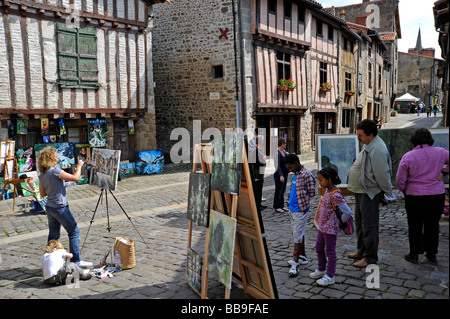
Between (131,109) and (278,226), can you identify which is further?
(131,109)

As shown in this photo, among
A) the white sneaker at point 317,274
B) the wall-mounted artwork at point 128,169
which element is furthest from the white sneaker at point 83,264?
the wall-mounted artwork at point 128,169

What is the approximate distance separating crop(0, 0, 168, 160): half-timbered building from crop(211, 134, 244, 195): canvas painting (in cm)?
823

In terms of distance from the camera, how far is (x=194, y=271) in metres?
3.82

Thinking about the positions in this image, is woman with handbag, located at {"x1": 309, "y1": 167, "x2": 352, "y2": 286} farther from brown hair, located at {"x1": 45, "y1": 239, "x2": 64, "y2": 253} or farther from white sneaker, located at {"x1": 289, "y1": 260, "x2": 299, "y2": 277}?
brown hair, located at {"x1": 45, "y1": 239, "x2": 64, "y2": 253}

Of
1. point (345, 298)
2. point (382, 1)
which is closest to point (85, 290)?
point (345, 298)

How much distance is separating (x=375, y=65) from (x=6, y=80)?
85.9 ft

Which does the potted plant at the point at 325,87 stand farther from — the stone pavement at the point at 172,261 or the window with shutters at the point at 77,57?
the stone pavement at the point at 172,261

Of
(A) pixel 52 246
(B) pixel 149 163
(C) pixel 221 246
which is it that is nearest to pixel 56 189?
(A) pixel 52 246

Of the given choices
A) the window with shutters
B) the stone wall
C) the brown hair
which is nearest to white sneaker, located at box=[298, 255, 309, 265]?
the brown hair

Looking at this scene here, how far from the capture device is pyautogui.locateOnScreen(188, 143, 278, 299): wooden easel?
3.28 meters

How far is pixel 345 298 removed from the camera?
3584mm

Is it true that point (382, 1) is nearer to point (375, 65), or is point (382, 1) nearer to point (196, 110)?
point (375, 65)

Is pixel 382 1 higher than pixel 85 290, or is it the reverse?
pixel 382 1

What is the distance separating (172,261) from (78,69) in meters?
8.05
